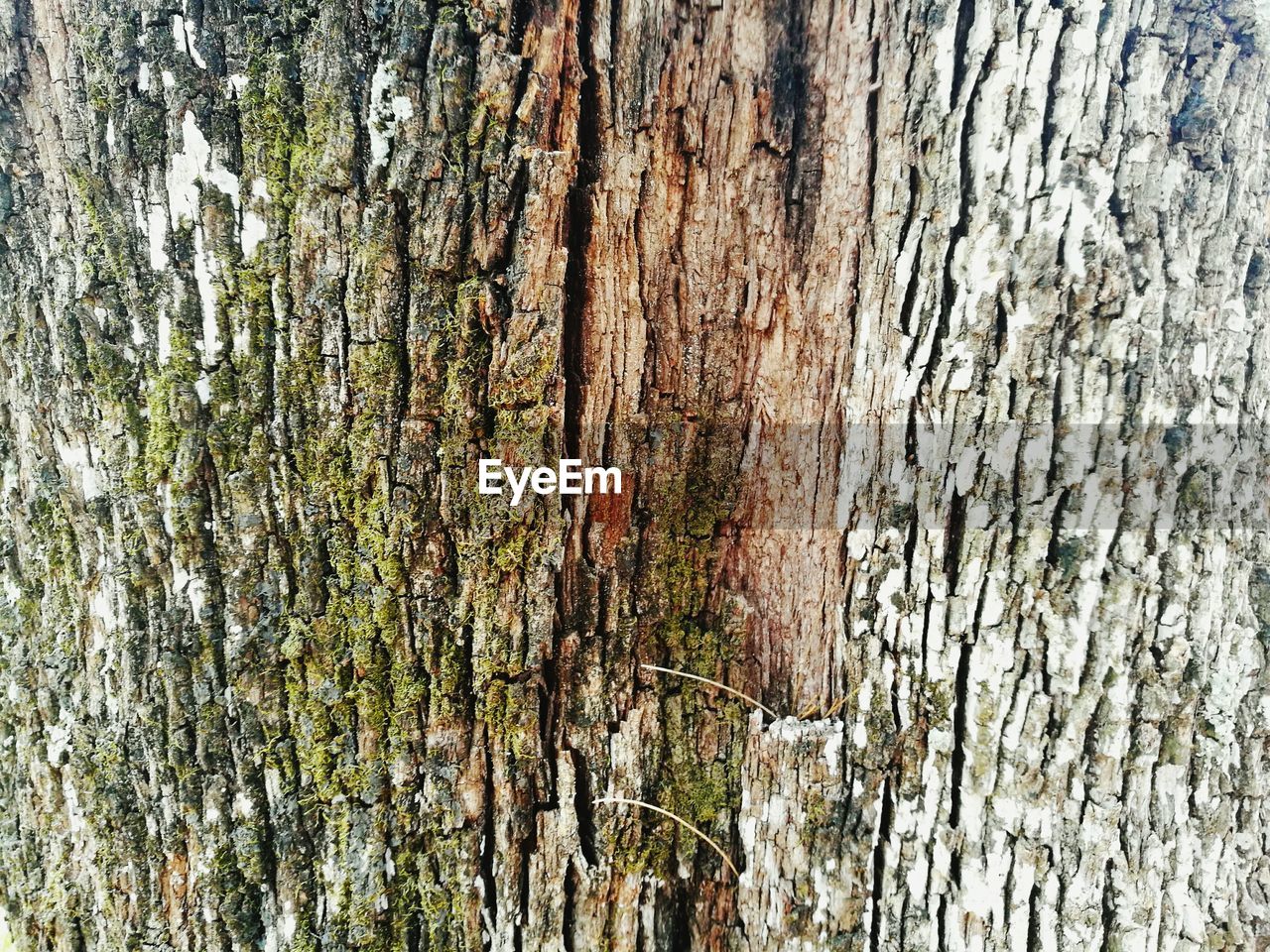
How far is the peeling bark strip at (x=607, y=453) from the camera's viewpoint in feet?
4.31

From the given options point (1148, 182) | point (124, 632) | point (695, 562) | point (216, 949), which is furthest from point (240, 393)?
point (1148, 182)

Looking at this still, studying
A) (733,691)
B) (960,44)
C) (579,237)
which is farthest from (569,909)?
(960,44)

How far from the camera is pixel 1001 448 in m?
1.35

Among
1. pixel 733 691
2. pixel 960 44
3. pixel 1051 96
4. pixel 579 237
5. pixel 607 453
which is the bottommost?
pixel 733 691

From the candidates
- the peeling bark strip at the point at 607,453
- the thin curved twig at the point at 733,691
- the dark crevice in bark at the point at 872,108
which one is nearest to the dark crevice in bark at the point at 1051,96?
the peeling bark strip at the point at 607,453

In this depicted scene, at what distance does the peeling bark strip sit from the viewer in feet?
4.31

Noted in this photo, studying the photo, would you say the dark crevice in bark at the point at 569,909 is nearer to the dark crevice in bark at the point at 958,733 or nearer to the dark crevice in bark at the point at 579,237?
the dark crevice in bark at the point at 958,733

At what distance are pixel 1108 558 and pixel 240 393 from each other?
1655 mm

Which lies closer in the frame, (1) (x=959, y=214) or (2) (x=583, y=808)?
(1) (x=959, y=214)

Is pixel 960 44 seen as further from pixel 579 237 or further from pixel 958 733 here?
pixel 958 733

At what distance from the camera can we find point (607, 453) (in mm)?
1461

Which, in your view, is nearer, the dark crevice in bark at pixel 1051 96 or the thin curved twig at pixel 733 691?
the dark crevice in bark at pixel 1051 96

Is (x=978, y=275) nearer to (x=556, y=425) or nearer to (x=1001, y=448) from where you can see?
(x=1001, y=448)

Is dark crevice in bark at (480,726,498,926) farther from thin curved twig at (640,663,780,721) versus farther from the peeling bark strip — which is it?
thin curved twig at (640,663,780,721)
